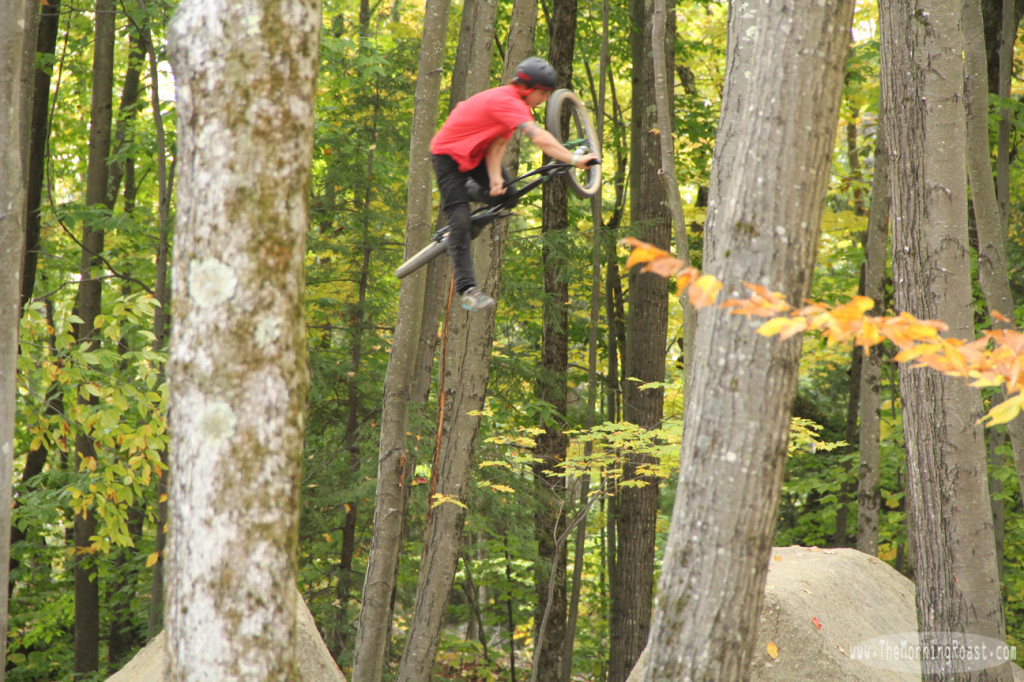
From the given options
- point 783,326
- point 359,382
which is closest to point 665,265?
point 783,326

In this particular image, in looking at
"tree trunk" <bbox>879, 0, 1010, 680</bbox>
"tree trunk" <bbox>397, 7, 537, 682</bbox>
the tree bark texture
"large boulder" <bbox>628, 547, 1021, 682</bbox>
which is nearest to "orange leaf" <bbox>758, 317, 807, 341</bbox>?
"tree trunk" <bbox>879, 0, 1010, 680</bbox>

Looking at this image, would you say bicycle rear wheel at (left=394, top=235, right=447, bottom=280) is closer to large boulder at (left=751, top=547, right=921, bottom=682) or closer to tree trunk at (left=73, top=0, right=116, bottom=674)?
large boulder at (left=751, top=547, right=921, bottom=682)

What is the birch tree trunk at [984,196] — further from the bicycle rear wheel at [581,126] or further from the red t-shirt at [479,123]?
the red t-shirt at [479,123]

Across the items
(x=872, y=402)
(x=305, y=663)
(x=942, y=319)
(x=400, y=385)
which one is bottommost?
(x=305, y=663)

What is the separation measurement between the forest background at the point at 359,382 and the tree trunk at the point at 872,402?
0.86 feet

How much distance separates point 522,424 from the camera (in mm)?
11445

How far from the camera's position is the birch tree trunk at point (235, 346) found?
2.50m

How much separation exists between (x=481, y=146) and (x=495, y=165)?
160 mm

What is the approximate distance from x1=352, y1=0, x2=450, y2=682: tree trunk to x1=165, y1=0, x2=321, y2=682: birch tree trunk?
3.67 meters

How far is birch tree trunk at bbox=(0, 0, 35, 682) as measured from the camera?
4531 mm

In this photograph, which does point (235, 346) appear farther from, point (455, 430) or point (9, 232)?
point (455, 430)

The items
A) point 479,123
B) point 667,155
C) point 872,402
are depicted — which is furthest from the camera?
point 872,402

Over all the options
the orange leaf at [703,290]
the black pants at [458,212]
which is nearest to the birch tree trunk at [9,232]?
the black pants at [458,212]

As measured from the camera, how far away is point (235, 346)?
254 cm
